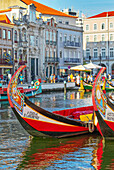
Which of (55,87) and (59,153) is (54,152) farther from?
(55,87)

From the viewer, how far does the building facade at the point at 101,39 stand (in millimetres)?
72812

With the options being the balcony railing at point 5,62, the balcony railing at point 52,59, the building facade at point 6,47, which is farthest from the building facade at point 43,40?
the balcony railing at point 5,62

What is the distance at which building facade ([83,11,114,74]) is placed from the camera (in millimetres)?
72812

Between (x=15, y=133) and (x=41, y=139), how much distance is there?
1828 mm

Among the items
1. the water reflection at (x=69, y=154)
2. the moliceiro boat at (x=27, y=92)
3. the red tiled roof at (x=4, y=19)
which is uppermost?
the red tiled roof at (x=4, y=19)

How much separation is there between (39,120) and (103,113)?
7.51 ft

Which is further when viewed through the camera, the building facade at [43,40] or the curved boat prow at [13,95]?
the building facade at [43,40]

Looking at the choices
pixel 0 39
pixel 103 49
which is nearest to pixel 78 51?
pixel 103 49

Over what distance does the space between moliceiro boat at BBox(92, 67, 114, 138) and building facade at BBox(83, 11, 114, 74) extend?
2302 inches

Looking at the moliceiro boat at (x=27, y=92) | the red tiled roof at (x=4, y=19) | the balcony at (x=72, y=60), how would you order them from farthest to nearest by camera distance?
1. the balcony at (x=72, y=60)
2. the red tiled roof at (x=4, y=19)
3. the moliceiro boat at (x=27, y=92)

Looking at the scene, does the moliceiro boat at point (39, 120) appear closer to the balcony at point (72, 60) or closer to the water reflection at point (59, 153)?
the water reflection at point (59, 153)

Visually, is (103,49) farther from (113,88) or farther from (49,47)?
(113,88)

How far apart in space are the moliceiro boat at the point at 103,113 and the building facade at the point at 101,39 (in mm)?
58461

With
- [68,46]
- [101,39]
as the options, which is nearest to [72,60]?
[68,46]
